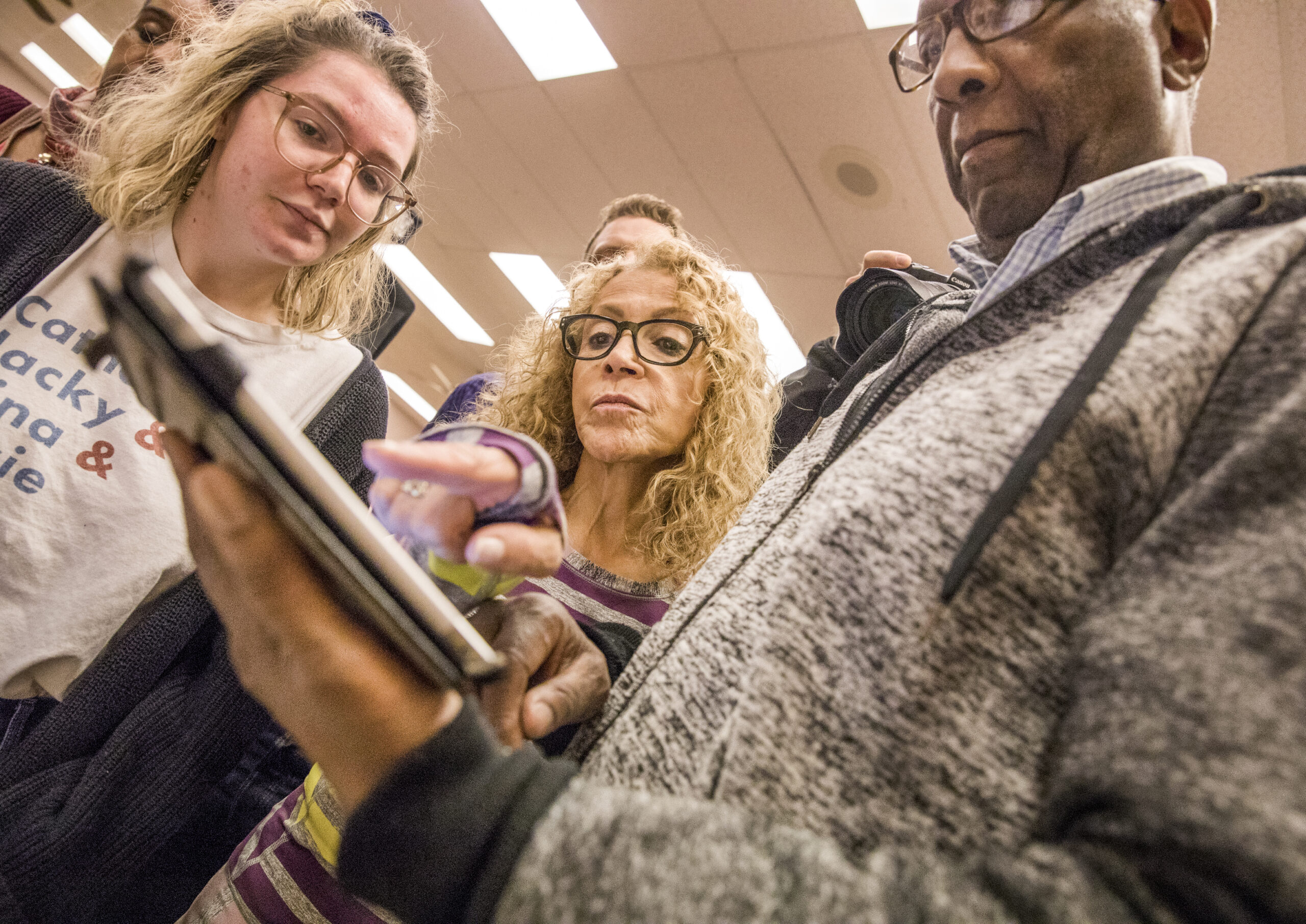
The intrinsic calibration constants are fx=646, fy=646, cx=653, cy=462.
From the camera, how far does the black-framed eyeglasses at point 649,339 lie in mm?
1287

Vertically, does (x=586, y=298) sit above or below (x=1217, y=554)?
above

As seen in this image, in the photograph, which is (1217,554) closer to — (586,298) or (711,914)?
(711,914)

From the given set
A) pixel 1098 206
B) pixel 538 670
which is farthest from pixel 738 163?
pixel 538 670

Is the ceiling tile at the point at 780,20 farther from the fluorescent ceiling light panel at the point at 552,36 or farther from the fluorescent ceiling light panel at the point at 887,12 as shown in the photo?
the fluorescent ceiling light panel at the point at 552,36

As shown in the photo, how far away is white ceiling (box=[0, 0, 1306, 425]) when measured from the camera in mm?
2232

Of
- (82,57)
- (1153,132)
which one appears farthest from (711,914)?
(82,57)

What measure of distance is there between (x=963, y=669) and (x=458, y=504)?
402mm

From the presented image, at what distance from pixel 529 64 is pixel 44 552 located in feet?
10.7

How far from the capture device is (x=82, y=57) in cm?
547

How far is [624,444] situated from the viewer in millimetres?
1204

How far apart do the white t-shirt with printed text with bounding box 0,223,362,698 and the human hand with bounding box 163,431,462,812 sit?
0.77m

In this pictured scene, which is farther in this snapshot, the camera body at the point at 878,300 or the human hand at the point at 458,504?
the camera body at the point at 878,300

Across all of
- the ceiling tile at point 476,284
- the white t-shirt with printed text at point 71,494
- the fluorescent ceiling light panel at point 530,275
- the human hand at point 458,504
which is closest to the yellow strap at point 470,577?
the human hand at point 458,504

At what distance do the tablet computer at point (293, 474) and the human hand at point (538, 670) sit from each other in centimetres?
18
